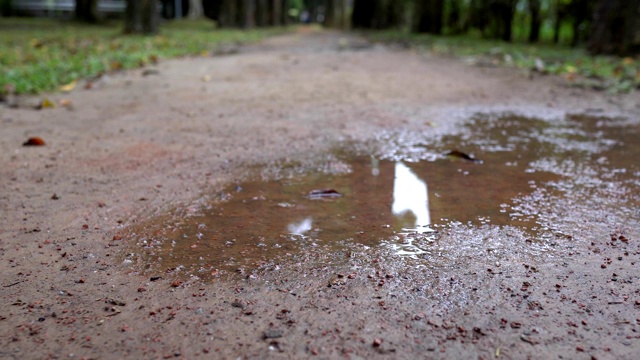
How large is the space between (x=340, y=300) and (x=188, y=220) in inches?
38.6

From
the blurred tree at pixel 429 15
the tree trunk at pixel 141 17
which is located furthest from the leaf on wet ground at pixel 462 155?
the blurred tree at pixel 429 15

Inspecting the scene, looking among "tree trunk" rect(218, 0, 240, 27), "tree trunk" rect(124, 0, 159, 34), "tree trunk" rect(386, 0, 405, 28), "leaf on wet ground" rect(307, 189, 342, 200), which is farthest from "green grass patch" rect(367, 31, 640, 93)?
"tree trunk" rect(386, 0, 405, 28)

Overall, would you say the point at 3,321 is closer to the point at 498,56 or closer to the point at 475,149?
the point at 475,149

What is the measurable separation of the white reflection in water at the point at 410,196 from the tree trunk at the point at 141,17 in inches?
480

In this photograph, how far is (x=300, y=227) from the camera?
8.38 feet

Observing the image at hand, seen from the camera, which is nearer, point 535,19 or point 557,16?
point 557,16

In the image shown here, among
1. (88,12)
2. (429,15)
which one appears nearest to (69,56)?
(88,12)

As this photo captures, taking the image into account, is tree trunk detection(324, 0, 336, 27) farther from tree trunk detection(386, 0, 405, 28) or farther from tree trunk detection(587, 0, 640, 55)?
tree trunk detection(587, 0, 640, 55)

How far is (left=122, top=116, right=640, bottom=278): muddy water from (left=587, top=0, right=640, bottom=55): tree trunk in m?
6.46

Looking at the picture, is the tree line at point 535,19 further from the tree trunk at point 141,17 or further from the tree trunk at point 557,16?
the tree trunk at point 141,17

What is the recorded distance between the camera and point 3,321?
180 centimetres

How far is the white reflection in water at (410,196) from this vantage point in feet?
8.89

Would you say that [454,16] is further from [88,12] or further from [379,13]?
[88,12]

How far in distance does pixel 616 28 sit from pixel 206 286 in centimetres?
989
